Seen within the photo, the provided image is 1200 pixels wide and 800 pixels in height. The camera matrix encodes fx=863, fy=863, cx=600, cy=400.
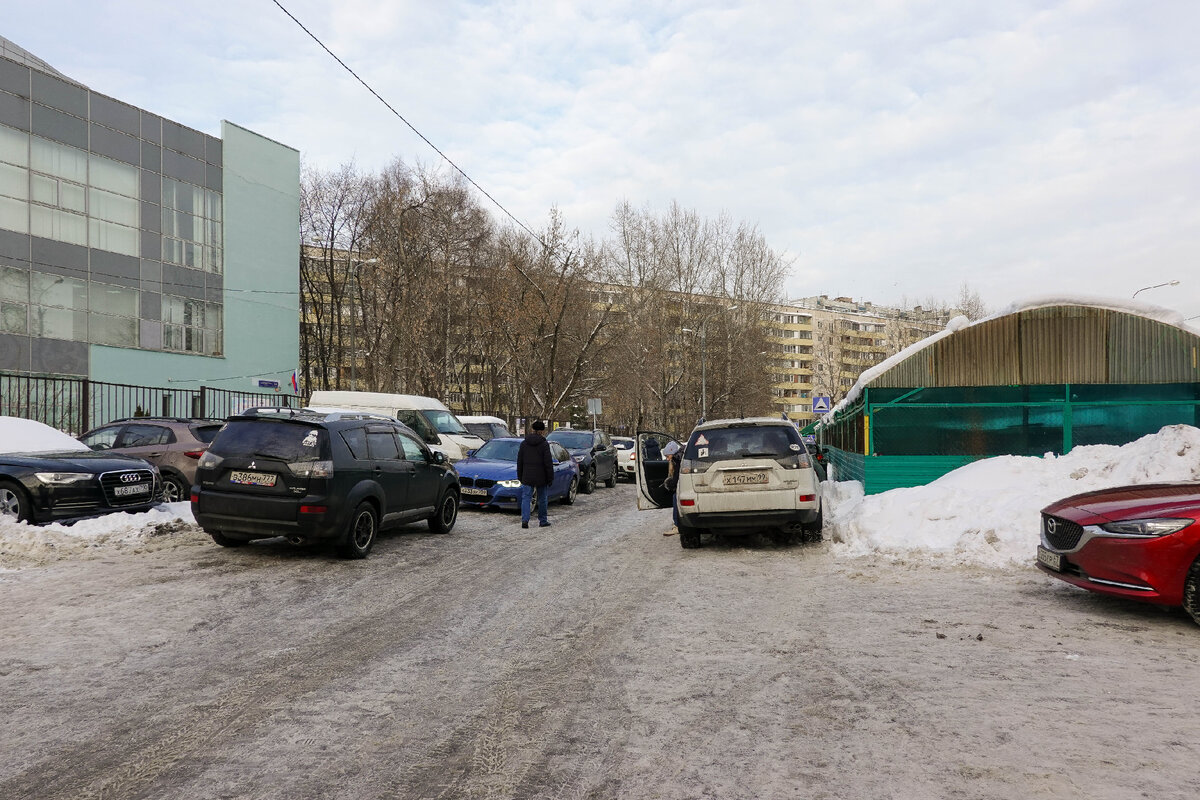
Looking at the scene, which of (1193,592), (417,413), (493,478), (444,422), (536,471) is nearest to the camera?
(1193,592)

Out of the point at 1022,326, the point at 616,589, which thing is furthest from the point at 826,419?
the point at 616,589

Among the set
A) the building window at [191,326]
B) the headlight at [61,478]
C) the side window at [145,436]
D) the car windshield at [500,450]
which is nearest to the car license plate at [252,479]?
the headlight at [61,478]

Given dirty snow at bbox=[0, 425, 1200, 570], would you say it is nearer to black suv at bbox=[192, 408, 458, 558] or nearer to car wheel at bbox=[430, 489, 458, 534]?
black suv at bbox=[192, 408, 458, 558]

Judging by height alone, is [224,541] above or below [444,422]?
below

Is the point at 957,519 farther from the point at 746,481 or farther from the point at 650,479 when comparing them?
the point at 650,479

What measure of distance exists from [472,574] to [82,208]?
116ft

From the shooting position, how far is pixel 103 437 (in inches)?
607

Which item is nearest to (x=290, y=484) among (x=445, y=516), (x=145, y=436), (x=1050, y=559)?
(x=445, y=516)

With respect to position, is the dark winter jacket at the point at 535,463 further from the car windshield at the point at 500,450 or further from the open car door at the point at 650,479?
the car windshield at the point at 500,450

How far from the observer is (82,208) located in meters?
36.2

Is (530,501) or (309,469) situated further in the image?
(530,501)

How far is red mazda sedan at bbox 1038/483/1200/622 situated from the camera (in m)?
6.54

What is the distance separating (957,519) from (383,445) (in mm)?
7285

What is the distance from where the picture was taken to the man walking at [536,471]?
14341mm
